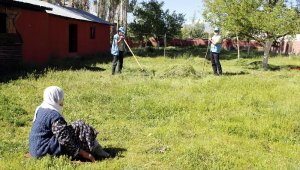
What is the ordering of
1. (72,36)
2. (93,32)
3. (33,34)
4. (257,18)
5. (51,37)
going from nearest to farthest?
(33,34), (257,18), (51,37), (72,36), (93,32)

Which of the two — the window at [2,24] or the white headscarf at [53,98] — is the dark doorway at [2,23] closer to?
the window at [2,24]

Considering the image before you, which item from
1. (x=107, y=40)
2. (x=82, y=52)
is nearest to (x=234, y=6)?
(x=82, y=52)

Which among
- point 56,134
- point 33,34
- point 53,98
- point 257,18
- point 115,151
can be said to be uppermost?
point 257,18

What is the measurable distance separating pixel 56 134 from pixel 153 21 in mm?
33915

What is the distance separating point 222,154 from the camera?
628 cm

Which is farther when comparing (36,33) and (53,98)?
(36,33)

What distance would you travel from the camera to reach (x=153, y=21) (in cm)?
3869

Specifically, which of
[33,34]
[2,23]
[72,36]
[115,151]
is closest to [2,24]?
[2,23]

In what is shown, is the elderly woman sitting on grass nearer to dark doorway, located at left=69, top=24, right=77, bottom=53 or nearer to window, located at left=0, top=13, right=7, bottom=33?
window, located at left=0, top=13, right=7, bottom=33

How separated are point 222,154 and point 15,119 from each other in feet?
14.3

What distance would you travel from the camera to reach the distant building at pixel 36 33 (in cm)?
1497

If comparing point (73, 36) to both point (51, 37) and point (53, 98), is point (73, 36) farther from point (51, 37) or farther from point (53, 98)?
point (53, 98)

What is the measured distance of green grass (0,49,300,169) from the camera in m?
6.03

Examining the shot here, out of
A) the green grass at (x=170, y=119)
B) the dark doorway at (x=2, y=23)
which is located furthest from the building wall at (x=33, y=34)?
the green grass at (x=170, y=119)
